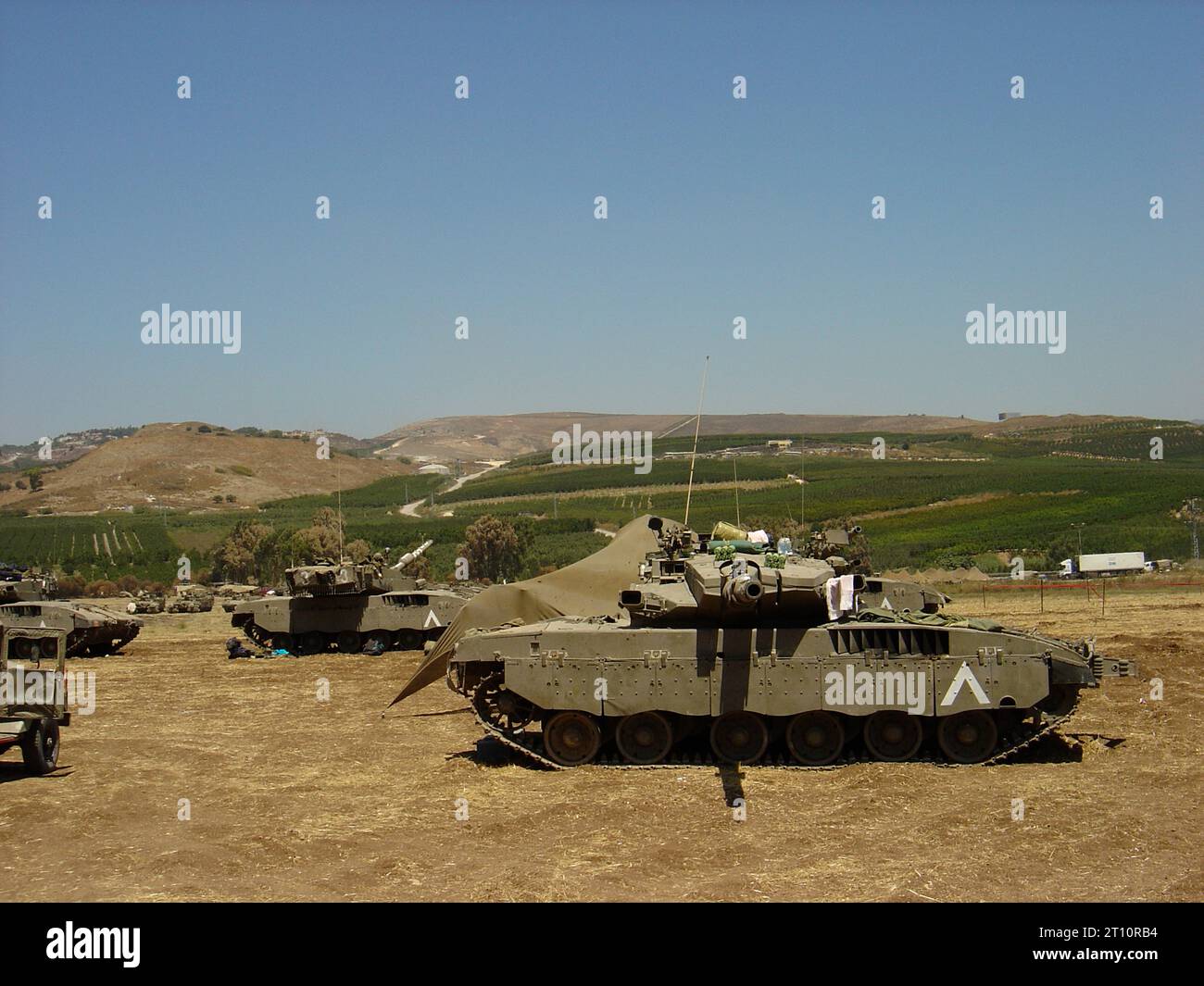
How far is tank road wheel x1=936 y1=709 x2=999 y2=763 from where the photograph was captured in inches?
645

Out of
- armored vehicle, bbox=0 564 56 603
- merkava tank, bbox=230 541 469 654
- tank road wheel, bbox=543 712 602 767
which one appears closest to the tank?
armored vehicle, bbox=0 564 56 603

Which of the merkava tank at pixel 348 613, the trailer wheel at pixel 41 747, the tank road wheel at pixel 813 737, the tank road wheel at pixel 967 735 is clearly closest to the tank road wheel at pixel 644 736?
the tank road wheel at pixel 813 737

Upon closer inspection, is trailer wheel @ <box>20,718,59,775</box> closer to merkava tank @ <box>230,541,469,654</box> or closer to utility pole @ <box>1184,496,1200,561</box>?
merkava tank @ <box>230,541,469,654</box>

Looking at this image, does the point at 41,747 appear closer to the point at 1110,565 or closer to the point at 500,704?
the point at 500,704

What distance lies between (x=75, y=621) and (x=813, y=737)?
24.4 m

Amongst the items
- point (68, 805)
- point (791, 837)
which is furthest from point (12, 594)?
point (791, 837)

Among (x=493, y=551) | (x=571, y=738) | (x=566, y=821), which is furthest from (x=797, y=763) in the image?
(x=493, y=551)

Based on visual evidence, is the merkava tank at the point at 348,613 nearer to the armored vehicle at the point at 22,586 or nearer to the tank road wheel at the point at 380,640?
the tank road wheel at the point at 380,640

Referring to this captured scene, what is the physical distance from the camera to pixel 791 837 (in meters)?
12.6

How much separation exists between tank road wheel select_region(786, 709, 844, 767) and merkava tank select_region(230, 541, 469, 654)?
1889 cm

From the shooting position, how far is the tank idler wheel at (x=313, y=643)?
35094mm
